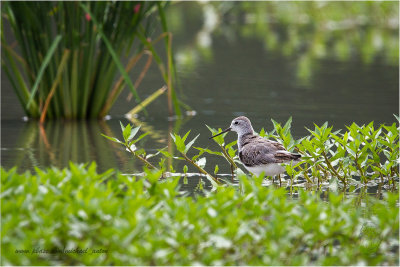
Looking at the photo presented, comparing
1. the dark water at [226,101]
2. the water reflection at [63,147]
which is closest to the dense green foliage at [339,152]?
the dark water at [226,101]

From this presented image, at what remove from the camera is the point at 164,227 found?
4008 mm

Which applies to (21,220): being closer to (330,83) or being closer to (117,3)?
(117,3)

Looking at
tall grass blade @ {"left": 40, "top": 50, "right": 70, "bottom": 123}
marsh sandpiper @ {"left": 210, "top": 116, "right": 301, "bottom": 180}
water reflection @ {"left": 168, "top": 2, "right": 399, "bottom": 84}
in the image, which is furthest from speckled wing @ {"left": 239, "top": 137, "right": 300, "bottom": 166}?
water reflection @ {"left": 168, "top": 2, "right": 399, "bottom": 84}

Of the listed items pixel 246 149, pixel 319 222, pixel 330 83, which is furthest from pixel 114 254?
pixel 330 83

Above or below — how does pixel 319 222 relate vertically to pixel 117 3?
below

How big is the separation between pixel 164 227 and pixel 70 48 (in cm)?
550

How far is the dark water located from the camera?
8141 millimetres

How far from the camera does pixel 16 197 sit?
424 cm

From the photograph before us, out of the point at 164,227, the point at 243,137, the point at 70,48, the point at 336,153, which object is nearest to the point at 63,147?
the point at 70,48

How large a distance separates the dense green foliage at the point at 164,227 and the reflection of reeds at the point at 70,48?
14.8 ft

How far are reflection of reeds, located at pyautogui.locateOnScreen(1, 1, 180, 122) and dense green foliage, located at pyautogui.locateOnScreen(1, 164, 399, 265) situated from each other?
4504mm

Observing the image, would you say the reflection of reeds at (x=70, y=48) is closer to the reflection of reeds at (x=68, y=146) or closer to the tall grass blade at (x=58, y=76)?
the tall grass blade at (x=58, y=76)

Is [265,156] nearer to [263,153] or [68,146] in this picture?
[263,153]

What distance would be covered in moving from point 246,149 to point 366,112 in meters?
4.83
